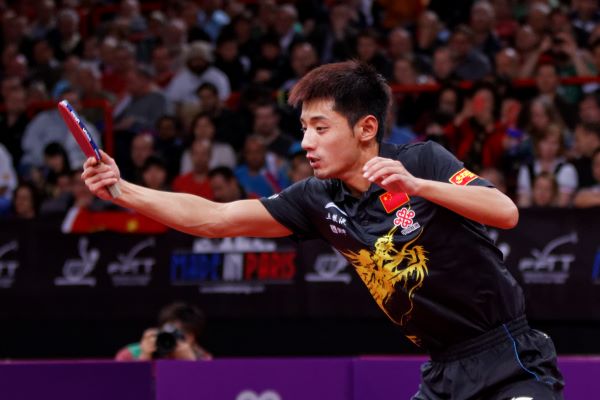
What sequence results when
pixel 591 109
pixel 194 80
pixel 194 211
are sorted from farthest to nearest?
pixel 194 80 < pixel 591 109 < pixel 194 211

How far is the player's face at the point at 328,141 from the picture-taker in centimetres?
427

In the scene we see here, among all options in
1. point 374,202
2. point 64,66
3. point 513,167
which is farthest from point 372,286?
point 64,66

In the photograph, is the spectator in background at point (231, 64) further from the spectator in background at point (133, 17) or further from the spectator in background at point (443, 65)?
the spectator in background at point (443, 65)

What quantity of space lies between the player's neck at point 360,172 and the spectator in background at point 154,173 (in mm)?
6044

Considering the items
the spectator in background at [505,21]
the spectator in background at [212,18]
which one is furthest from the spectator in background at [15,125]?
the spectator in background at [505,21]

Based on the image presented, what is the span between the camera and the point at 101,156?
13.6ft

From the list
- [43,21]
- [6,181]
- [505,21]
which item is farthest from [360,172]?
[43,21]

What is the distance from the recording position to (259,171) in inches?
408

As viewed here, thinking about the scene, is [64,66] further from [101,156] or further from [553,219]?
[101,156]

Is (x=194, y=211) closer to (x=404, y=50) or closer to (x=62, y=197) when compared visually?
(x=62, y=197)

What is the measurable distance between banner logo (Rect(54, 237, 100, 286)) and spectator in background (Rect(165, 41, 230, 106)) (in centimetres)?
285

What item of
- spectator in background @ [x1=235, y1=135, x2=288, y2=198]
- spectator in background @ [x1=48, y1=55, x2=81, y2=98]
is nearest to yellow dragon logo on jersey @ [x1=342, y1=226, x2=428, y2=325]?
spectator in background @ [x1=235, y1=135, x2=288, y2=198]

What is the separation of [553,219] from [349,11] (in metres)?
5.05

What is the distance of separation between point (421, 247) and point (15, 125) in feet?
29.2
